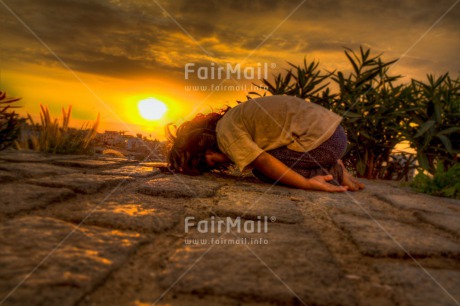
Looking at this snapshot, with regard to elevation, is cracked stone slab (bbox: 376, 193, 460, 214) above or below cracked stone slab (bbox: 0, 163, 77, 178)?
below

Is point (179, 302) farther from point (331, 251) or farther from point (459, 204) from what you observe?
point (459, 204)

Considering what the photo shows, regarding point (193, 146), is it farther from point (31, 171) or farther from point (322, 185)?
point (31, 171)

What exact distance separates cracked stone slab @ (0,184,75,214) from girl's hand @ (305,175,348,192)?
1.55 metres

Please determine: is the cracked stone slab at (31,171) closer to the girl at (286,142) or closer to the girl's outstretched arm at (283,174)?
the girl at (286,142)

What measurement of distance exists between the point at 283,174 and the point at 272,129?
0.36m

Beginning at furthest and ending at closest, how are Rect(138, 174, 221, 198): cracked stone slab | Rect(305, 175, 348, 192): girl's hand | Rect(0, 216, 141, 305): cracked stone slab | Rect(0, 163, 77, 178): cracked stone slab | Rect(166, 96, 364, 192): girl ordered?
Rect(166, 96, 364, 192): girl → Rect(305, 175, 348, 192): girl's hand → Rect(0, 163, 77, 178): cracked stone slab → Rect(138, 174, 221, 198): cracked stone slab → Rect(0, 216, 141, 305): cracked stone slab

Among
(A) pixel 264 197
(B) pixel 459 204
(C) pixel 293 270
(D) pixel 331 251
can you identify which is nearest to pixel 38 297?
(C) pixel 293 270

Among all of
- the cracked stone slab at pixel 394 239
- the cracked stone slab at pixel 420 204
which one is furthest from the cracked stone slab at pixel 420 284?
the cracked stone slab at pixel 420 204

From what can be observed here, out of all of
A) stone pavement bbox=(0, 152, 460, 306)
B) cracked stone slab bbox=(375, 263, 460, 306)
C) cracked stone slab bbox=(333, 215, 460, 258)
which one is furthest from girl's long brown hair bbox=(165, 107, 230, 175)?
cracked stone slab bbox=(375, 263, 460, 306)

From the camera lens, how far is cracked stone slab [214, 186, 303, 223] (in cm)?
161

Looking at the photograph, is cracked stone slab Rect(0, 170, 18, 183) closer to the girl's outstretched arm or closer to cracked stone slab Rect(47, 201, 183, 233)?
cracked stone slab Rect(47, 201, 183, 233)

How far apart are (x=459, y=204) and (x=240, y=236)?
1.85m

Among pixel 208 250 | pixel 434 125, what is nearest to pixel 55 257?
pixel 208 250

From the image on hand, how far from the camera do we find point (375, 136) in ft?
13.6
